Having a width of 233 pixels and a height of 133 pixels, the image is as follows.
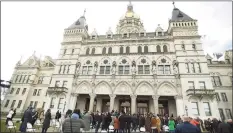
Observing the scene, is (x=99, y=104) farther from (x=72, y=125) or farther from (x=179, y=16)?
(x=179, y=16)

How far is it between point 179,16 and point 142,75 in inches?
624

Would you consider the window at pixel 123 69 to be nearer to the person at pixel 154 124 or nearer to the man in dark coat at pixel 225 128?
the person at pixel 154 124

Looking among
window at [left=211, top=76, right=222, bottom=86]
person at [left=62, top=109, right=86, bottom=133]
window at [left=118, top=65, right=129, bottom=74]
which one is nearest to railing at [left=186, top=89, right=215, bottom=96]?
window at [left=211, top=76, right=222, bottom=86]

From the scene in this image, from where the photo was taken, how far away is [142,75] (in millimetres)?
27188

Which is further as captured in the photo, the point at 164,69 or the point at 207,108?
the point at 164,69

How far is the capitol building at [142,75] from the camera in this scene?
25156 millimetres

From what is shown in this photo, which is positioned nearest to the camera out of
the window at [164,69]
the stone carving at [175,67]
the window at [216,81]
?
the stone carving at [175,67]

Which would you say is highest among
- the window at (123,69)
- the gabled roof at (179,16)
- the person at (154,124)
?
the gabled roof at (179,16)

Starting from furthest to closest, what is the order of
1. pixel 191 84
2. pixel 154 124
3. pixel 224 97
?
pixel 224 97 < pixel 191 84 < pixel 154 124

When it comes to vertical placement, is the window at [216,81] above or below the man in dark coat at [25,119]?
above

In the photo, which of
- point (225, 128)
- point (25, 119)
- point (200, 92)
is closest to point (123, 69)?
point (200, 92)

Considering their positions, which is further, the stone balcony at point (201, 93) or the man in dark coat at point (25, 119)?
the stone balcony at point (201, 93)

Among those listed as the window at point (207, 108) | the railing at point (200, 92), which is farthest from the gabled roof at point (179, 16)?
the window at point (207, 108)

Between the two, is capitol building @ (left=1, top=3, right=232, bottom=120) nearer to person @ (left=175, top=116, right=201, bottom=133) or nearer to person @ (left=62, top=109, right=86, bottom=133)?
person @ (left=175, top=116, right=201, bottom=133)
